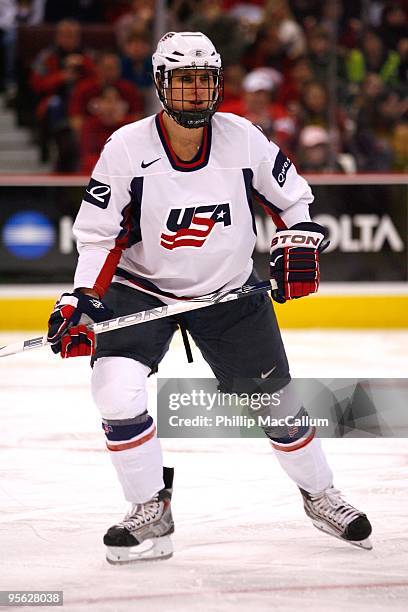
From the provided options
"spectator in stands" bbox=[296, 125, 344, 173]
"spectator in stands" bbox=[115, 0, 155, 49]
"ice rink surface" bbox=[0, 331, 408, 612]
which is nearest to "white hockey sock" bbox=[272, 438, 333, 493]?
"ice rink surface" bbox=[0, 331, 408, 612]

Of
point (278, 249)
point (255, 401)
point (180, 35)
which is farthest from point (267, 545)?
point (180, 35)

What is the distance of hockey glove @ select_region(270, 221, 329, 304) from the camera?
110 inches

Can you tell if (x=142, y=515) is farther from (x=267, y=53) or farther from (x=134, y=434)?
(x=267, y=53)

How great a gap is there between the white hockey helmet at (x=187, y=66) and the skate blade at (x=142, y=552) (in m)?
0.97

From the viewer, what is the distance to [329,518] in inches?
114

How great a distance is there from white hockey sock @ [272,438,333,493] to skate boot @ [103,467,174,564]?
0.31m

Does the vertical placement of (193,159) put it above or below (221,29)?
above

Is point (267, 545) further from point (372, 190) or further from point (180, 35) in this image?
point (372, 190)

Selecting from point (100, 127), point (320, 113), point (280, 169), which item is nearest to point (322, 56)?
point (320, 113)

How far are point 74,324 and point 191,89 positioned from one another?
61 centimetres

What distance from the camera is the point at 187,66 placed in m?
2.74

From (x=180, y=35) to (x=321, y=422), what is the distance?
1000 millimetres

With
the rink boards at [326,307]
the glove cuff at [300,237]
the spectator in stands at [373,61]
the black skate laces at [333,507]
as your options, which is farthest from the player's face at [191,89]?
the spectator in stands at [373,61]

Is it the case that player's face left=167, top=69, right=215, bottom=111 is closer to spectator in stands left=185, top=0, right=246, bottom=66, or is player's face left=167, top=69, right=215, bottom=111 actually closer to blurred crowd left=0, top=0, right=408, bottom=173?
blurred crowd left=0, top=0, right=408, bottom=173
